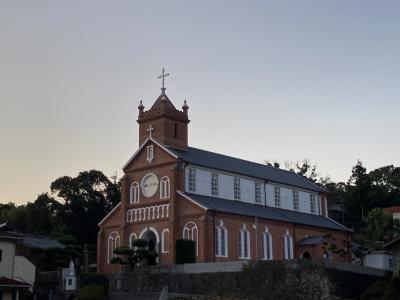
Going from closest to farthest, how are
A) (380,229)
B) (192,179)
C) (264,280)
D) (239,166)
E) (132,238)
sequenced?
(264,280)
(192,179)
(132,238)
(239,166)
(380,229)

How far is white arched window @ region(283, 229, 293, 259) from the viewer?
63625mm

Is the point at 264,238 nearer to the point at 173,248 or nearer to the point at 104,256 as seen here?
the point at 173,248

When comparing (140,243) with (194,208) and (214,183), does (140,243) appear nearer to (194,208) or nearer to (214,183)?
(194,208)

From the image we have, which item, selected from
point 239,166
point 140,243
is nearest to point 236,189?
point 239,166

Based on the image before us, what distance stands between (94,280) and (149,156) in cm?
1510

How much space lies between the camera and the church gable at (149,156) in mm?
60812

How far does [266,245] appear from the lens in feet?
203

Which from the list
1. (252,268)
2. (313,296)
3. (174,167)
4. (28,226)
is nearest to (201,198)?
(174,167)

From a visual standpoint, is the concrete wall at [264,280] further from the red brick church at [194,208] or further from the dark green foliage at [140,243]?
the red brick church at [194,208]

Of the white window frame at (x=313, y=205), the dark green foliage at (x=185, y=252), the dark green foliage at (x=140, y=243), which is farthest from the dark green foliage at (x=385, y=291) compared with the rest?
the white window frame at (x=313, y=205)

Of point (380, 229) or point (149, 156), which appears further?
point (380, 229)

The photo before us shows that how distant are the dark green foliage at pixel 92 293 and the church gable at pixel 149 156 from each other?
15.3 metres

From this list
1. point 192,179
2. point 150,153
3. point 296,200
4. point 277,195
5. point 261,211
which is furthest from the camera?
point 296,200

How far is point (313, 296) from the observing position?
44.2 metres
